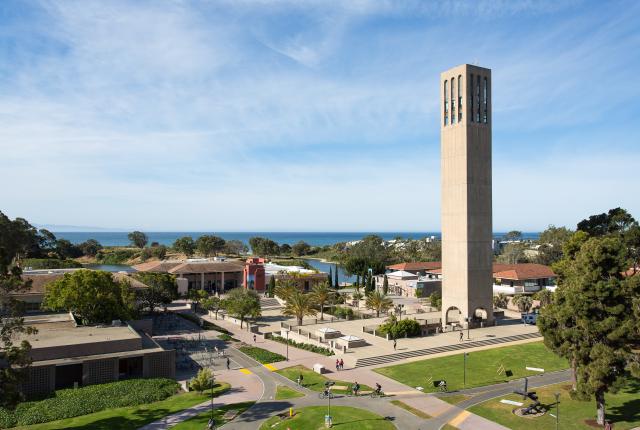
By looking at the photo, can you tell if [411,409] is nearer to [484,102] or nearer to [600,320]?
[600,320]

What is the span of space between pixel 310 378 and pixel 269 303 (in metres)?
43.8

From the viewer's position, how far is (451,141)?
60906 millimetres

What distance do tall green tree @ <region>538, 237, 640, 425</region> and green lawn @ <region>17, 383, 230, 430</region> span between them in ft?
85.2

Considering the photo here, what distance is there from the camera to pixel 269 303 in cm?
Answer: 8325

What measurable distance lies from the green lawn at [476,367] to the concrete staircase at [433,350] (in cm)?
214

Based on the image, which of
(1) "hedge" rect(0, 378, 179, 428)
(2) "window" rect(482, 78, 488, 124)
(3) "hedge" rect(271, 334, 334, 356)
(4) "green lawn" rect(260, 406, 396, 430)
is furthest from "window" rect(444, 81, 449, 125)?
(1) "hedge" rect(0, 378, 179, 428)

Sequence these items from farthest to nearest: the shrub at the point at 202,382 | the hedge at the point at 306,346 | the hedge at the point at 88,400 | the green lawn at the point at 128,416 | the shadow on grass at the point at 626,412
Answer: the hedge at the point at 306,346 < the shrub at the point at 202,382 < the hedge at the point at 88,400 < the shadow on grass at the point at 626,412 < the green lawn at the point at 128,416

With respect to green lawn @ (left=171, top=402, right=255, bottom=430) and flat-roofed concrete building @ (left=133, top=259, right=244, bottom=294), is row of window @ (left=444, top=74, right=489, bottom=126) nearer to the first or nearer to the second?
green lawn @ (left=171, top=402, right=255, bottom=430)

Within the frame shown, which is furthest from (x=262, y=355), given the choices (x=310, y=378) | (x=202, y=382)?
(x=202, y=382)

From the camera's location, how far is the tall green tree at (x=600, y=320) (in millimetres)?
28125

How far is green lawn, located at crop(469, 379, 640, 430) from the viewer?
30.2m

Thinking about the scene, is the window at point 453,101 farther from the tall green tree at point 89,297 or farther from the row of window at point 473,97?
the tall green tree at point 89,297

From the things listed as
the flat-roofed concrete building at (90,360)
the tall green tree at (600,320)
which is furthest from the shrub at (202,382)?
the tall green tree at (600,320)

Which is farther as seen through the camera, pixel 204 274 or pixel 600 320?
pixel 204 274
